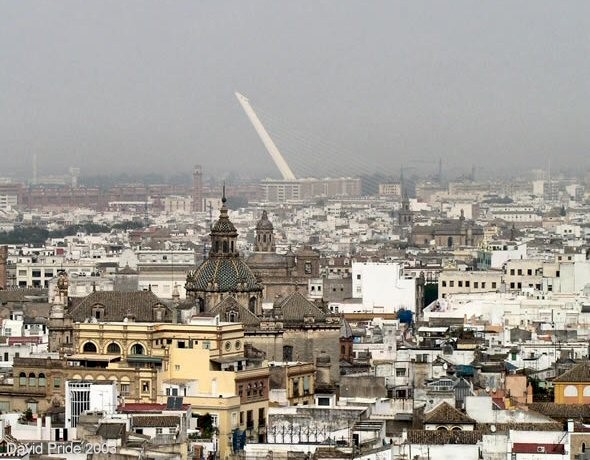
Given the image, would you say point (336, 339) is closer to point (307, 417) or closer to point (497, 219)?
point (307, 417)

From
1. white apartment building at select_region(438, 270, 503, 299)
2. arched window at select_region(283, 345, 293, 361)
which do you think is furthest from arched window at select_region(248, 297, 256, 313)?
white apartment building at select_region(438, 270, 503, 299)

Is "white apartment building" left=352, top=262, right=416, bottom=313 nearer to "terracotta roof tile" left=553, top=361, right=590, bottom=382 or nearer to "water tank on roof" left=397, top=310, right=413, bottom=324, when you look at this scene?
"water tank on roof" left=397, top=310, right=413, bottom=324

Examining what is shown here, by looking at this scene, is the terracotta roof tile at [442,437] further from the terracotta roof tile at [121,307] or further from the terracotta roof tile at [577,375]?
the terracotta roof tile at [121,307]

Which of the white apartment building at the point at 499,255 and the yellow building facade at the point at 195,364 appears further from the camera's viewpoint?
the white apartment building at the point at 499,255

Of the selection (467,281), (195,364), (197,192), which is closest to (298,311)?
(195,364)

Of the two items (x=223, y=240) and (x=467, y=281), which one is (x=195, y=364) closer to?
(x=223, y=240)

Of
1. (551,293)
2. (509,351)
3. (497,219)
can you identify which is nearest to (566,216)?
(497,219)

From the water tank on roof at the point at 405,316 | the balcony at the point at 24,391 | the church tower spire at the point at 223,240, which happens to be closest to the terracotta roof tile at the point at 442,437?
the balcony at the point at 24,391
